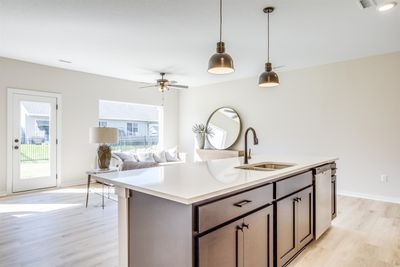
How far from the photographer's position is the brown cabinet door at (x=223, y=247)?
1.39 meters

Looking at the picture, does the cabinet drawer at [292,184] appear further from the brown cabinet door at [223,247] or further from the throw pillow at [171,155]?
the throw pillow at [171,155]

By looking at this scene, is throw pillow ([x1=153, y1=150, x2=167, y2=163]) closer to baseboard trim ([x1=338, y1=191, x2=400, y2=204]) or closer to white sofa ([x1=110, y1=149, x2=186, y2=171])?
white sofa ([x1=110, y1=149, x2=186, y2=171])

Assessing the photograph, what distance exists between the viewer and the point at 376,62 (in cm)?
448

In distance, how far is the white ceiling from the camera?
281 centimetres

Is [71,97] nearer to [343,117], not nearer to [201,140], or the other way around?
[201,140]

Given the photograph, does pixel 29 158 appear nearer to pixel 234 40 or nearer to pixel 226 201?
pixel 234 40

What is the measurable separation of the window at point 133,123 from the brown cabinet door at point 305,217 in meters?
5.13

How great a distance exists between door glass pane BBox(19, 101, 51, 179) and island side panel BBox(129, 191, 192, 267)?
443cm

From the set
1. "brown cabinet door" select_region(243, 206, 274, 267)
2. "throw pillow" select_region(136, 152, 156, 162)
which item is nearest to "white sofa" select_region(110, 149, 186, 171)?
"throw pillow" select_region(136, 152, 156, 162)

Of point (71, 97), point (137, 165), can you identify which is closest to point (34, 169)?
point (71, 97)

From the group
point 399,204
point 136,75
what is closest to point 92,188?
point 136,75

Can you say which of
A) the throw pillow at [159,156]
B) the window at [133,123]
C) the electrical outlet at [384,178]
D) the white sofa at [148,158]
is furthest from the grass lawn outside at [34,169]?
the electrical outlet at [384,178]

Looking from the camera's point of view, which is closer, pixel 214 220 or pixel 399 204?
pixel 214 220

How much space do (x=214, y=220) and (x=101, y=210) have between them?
2910mm
